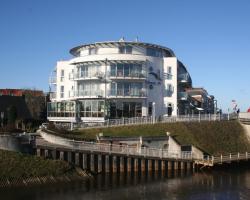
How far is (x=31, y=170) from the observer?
119ft

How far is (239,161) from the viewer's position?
161 ft

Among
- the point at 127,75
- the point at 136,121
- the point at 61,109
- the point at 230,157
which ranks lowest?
the point at 230,157

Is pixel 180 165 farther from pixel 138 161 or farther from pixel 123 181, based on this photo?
pixel 123 181

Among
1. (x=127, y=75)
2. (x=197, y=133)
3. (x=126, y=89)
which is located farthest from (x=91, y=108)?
(x=197, y=133)

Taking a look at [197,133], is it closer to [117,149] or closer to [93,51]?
[117,149]

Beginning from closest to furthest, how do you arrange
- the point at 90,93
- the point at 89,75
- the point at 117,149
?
the point at 117,149 → the point at 90,93 → the point at 89,75

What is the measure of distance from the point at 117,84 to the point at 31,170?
24.6 meters

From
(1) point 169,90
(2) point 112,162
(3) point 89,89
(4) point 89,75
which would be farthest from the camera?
(1) point 169,90

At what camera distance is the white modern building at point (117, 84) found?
57.5 meters

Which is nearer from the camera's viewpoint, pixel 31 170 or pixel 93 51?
pixel 31 170

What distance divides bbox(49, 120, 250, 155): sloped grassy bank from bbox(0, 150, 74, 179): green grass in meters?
9.96

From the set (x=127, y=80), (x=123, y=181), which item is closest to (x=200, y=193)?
(x=123, y=181)

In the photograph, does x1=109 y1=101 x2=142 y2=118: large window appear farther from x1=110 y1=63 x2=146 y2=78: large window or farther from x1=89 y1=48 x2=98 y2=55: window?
x1=89 y1=48 x2=98 y2=55: window

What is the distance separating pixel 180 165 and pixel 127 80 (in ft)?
56.9
